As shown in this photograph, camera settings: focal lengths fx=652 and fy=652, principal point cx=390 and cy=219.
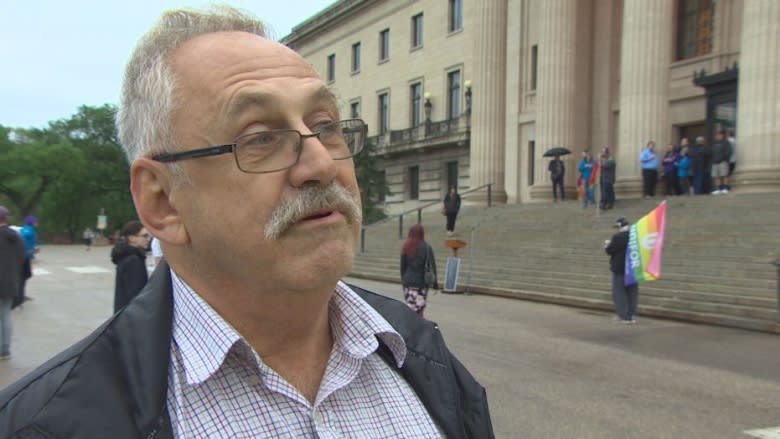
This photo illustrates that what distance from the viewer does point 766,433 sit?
5.04 meters

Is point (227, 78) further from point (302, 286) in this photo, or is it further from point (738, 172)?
point (738, 172)

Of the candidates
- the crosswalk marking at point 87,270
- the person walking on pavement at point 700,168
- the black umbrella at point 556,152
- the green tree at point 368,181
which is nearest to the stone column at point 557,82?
the black umbrella at point 556,152

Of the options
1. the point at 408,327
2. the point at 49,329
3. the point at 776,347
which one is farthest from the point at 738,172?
the point at 408,327

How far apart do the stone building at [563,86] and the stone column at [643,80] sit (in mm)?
34

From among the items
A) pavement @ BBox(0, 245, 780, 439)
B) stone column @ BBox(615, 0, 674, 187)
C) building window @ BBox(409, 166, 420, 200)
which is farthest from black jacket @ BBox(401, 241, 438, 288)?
building window @ BBox(409, 166, 420, 200)

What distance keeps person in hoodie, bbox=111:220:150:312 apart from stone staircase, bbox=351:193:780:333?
864 centimetres

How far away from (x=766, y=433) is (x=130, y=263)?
20.2 feet

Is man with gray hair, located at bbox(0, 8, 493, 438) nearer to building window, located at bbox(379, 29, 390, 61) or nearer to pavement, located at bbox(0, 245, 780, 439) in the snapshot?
pavement, located at bbox(0, 245, 780, 439)

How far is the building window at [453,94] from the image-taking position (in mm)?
35750

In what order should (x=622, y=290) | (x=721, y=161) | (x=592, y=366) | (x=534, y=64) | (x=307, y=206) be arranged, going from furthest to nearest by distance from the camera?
(x=534, y=64) → (x=721, y=161) → (x=622, y=290) → (x=592, y=366) → (x=307, y=206)

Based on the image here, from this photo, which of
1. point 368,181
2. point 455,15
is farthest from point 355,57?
point 368,181

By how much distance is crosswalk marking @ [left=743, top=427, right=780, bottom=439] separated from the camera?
4.96 metres

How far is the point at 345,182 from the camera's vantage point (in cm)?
144

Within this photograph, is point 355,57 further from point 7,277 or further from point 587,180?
point 7,277
